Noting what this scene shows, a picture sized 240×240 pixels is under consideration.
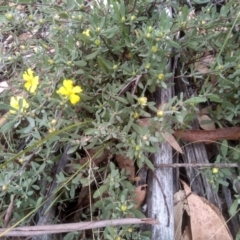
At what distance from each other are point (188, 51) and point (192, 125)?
0.35m

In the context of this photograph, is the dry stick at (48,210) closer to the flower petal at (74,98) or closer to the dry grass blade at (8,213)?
the dry grass blade at (8,213)

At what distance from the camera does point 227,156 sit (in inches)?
66.1

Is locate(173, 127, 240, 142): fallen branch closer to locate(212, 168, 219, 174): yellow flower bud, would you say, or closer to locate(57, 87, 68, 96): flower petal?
locate(212, 168, 219, 174): yellow flower bud

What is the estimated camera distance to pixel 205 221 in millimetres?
1588

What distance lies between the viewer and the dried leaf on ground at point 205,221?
1.56 metres

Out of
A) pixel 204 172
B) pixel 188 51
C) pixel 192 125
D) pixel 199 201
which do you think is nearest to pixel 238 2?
pixel 188 51

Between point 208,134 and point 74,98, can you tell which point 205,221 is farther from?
point 74,98

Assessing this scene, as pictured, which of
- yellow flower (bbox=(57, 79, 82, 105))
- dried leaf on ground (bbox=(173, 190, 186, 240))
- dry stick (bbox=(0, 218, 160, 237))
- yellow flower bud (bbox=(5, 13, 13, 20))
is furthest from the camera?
yellow flower bud (bbox=(5, 13, 13, 20))

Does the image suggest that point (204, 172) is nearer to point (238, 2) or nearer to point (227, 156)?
point (227, 156)

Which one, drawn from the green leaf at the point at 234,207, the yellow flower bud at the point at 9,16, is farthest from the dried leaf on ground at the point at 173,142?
the yellow flower bud at the point at 9,16

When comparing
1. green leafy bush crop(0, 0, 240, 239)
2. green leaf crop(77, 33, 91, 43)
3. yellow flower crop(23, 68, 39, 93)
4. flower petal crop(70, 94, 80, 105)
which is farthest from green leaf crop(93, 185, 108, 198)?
green leaf crop(77, 33, 91, 43)

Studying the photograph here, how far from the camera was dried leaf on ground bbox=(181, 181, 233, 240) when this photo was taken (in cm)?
156

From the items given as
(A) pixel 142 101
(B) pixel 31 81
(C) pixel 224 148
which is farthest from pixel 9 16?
(C) pixel 224 148

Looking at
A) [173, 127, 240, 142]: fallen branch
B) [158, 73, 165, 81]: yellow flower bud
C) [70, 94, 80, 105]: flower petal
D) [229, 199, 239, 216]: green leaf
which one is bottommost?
[229, 199, 239, 216]: green leaf
